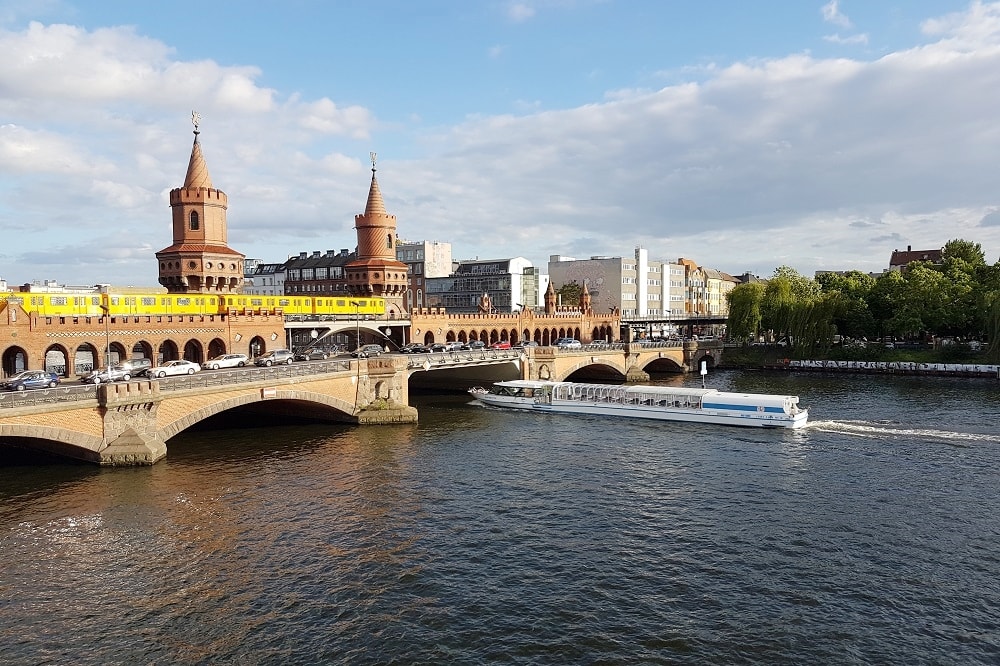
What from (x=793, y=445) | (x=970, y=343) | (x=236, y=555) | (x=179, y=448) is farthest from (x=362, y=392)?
(x=970, y=343)

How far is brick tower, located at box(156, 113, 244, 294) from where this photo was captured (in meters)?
95.6

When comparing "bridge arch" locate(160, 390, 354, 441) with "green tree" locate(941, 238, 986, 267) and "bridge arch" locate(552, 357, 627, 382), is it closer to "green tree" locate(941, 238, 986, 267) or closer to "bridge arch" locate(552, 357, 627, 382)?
"bridge arch" locate(552, 357, 627, 382)

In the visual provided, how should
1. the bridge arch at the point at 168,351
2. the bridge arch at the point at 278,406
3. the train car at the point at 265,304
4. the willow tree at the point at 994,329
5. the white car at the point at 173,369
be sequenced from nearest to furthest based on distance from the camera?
the bridge arch at the point at 278,406 → the white car at the point at 173,369 → the bridge arch at the point at 168,351 → the train car at the point at 265,304 → the willow tree at the point at 994,329

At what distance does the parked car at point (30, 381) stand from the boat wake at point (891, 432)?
70160 millimetres

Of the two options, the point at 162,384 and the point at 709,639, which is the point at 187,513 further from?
the point at 709,639

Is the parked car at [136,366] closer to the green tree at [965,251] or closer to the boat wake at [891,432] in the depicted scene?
the boat wake at [891,432]

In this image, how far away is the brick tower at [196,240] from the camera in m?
95.6

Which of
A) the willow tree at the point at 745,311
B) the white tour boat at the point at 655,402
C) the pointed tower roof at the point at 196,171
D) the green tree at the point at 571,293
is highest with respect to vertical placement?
the pointed tower roof at the point at 196,171

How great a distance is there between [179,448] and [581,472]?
3467cm

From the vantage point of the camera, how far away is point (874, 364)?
127938 millimetres

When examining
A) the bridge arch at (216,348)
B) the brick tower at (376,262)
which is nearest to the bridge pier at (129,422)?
the bridge arch at (216,348)

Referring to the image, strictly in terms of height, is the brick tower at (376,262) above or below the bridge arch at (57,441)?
above

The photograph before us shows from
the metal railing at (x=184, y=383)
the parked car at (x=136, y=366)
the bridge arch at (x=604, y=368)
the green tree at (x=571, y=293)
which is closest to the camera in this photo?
the metal railing at (x=184, y=383)

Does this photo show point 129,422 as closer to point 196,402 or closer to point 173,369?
point 196,402
